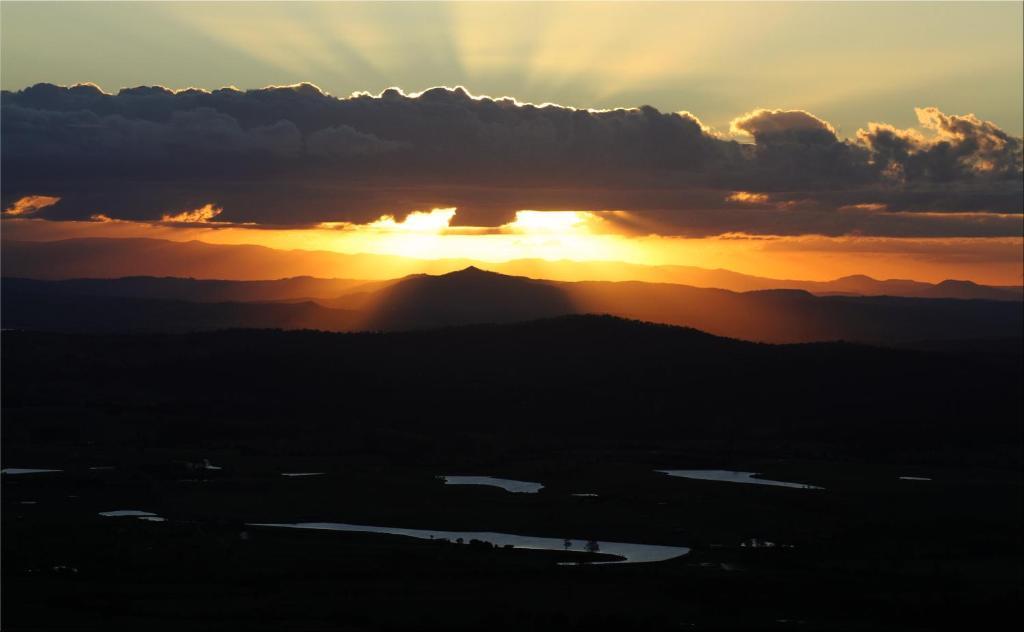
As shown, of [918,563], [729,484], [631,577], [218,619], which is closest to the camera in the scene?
[218,619]

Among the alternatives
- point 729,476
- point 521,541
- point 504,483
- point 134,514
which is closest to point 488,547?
point 521,541

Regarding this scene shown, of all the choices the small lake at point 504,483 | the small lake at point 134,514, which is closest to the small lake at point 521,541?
the small lake at point 134,514

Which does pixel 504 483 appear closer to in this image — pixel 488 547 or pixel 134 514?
pixel 134 514

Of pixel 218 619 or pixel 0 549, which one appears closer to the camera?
pixel 218 619

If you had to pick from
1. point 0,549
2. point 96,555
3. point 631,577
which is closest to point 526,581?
point 631,577

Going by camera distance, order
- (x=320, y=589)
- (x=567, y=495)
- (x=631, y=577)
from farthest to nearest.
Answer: (x=567, y=495)
(x=631, y=577)
(x=320, y=589)

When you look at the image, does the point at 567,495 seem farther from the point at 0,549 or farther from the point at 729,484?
the point at 0,549
